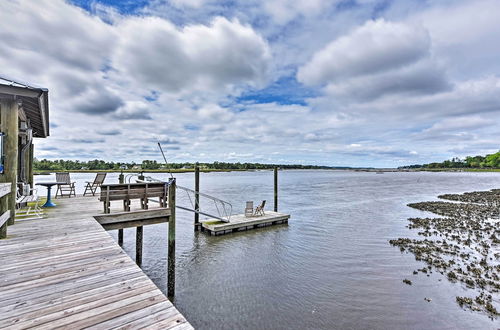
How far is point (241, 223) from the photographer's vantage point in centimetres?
1370

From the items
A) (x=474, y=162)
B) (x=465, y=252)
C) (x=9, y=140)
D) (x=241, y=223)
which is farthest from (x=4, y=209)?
(x=474, y=162)

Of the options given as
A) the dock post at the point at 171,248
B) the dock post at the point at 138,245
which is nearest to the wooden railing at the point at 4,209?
the dock post at the point at 171,248

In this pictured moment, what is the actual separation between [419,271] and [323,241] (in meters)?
4.41

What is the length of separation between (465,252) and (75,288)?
12891mm

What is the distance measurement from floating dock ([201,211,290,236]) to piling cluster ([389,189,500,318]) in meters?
6.32

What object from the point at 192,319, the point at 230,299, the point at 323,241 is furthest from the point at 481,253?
the point at 192,319

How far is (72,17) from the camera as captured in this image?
1116cm

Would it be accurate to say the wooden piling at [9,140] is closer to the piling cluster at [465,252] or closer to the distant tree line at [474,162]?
the piling cluster at [465,252]

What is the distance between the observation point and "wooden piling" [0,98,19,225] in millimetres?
5773

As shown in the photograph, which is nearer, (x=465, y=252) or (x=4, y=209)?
(x=4, y=209)

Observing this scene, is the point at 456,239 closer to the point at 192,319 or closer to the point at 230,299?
the point at 230,299

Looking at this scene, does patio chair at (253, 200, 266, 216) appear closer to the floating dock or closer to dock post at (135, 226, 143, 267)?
the floating dock

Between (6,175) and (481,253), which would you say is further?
(481,253)

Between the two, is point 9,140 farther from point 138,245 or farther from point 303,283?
point 303,283
